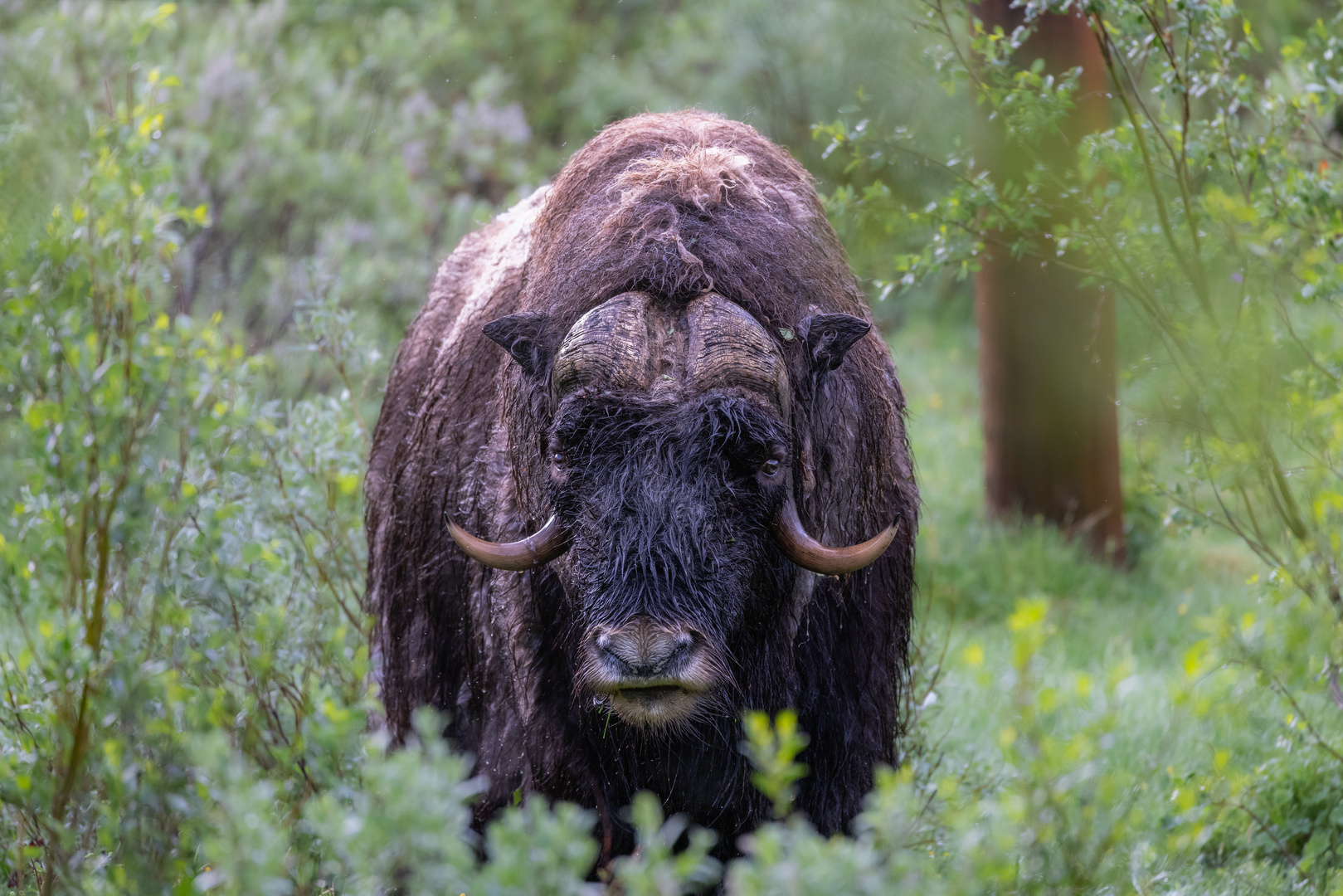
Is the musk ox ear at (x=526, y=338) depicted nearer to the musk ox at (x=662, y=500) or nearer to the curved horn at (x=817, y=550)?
the musk ox at (x=662, y=500)

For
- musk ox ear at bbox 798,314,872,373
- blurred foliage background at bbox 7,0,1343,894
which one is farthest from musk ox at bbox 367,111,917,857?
blurred foliage background at bbox 7,0,1343,894

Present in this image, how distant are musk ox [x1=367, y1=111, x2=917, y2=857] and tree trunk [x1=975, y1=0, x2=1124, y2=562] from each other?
12.6 ft

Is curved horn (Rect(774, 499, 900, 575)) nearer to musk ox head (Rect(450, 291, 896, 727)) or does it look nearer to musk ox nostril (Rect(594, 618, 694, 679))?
musk ox head (Rect(450, 291, 896, 727))

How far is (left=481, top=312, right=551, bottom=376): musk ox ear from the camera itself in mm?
3559

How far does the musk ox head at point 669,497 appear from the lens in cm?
315

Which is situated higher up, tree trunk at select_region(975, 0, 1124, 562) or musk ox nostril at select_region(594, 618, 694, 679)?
tree trunk at select_region(975, 0, 1124, 562)

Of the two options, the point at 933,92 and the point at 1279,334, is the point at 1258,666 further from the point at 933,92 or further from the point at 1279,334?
the point at 933,92

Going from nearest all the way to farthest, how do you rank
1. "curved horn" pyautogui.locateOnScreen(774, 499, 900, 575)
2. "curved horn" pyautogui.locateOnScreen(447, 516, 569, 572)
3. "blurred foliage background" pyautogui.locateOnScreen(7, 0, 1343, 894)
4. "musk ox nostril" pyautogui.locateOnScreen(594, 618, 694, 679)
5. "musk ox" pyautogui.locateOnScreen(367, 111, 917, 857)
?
"blurred foliage background" pyautogui.locateOnScreen(7, 0, 1343, 894)
"musk ox nostril" pyautogui.locateOnScreen(594, 618, 694, 679)
"musk ox" pyautogui.locateOnScreen(367, 111, 917, 857)
"curved horn" pyautogui.locateOnScreen(774, 499, 900, 575)
"curved horn" pyautogui.locateOnScreen(447, 516, 569, 572)

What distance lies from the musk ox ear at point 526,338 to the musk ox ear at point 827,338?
689mm

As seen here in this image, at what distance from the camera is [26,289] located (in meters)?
3.49

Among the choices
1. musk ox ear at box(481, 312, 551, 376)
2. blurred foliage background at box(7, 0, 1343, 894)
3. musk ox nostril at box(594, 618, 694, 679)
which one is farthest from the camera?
musk ox ear at box(481, 312, 551, 376)

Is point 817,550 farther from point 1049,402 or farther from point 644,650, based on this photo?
point 1049,402

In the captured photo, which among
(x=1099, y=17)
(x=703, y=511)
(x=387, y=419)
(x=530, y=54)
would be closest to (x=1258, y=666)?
(x=703, y=511)

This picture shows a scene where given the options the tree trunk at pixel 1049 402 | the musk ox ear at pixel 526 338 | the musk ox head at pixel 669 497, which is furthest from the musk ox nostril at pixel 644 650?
the tree trunk at pixel 1049 402
